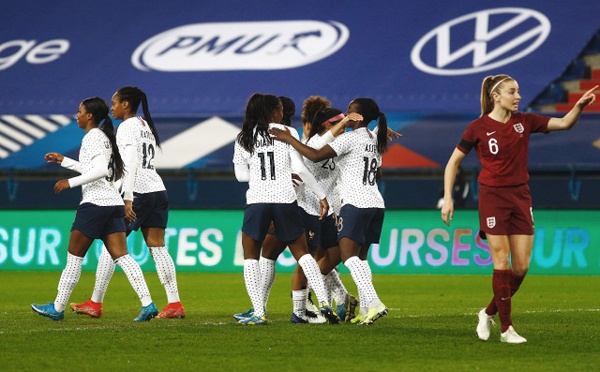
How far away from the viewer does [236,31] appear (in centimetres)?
2695

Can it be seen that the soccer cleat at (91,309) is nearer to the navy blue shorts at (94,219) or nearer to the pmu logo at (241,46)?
the navy blue shorts at (94,219)

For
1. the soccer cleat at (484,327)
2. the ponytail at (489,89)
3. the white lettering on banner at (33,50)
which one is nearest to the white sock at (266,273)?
the soccer cleat at (484,327)

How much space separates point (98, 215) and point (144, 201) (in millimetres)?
499

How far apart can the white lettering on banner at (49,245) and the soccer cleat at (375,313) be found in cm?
1032

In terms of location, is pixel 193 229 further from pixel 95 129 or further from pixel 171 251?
pixel 95 129

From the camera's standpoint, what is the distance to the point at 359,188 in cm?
1046

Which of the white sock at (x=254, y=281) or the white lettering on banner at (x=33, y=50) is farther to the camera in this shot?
the white lettering on banner at (x=33, y=50)

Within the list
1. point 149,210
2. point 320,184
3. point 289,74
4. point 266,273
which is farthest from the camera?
point 289,74

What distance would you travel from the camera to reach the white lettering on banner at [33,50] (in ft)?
89.4

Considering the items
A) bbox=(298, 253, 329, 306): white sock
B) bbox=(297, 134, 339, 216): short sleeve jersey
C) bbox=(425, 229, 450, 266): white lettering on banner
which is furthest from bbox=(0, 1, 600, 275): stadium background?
bbox=(298, 253, 329, 306): white sock

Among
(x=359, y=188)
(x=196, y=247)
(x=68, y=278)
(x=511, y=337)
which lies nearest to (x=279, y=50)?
(x=196, y=247)

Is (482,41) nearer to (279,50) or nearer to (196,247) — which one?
(279,50)

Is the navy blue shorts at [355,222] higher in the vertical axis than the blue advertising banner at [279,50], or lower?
lower

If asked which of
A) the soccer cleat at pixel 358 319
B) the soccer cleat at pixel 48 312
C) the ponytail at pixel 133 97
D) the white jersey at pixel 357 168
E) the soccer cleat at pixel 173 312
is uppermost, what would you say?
the ponytail at pixel 133 97
